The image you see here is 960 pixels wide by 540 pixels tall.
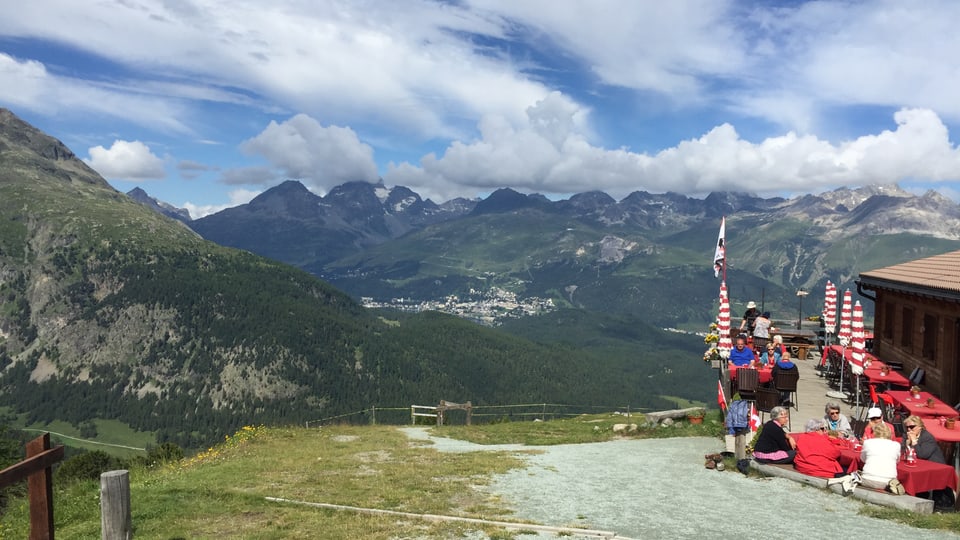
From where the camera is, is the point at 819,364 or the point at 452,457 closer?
the point at 452,457

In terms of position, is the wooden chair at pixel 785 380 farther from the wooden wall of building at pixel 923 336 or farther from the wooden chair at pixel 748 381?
the wooden wall of building at pixel 923 336

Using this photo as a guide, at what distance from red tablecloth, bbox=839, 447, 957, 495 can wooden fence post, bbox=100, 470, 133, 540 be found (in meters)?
18.3

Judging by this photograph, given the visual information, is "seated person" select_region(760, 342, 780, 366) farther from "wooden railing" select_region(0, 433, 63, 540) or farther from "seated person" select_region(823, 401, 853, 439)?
"wooden railing" select_region(0, 433, 63, 540)

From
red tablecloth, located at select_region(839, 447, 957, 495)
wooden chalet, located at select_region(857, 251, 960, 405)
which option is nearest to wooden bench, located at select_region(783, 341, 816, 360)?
wooden chalet, located at select_region(857, 251, 960, 405)

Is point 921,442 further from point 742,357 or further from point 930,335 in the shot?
point 930,335

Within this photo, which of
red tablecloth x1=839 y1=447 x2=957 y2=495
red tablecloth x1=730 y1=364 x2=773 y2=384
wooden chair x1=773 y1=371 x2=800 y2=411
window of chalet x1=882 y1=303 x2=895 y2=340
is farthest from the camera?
window of chalet x1=882 y1=303 x2=895 y2=340

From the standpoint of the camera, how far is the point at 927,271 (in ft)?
97.1

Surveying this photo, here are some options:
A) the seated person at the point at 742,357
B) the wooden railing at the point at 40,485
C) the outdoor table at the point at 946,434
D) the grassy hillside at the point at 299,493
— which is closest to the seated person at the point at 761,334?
the seated person at the point at 742,357

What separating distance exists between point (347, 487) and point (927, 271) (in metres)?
29.5

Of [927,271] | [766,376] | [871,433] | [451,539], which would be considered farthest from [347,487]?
[927,271]

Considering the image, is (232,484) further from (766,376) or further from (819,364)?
(819,364)

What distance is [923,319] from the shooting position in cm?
2833

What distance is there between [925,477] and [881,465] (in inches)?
40.2

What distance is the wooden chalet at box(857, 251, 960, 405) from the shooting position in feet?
80.4
